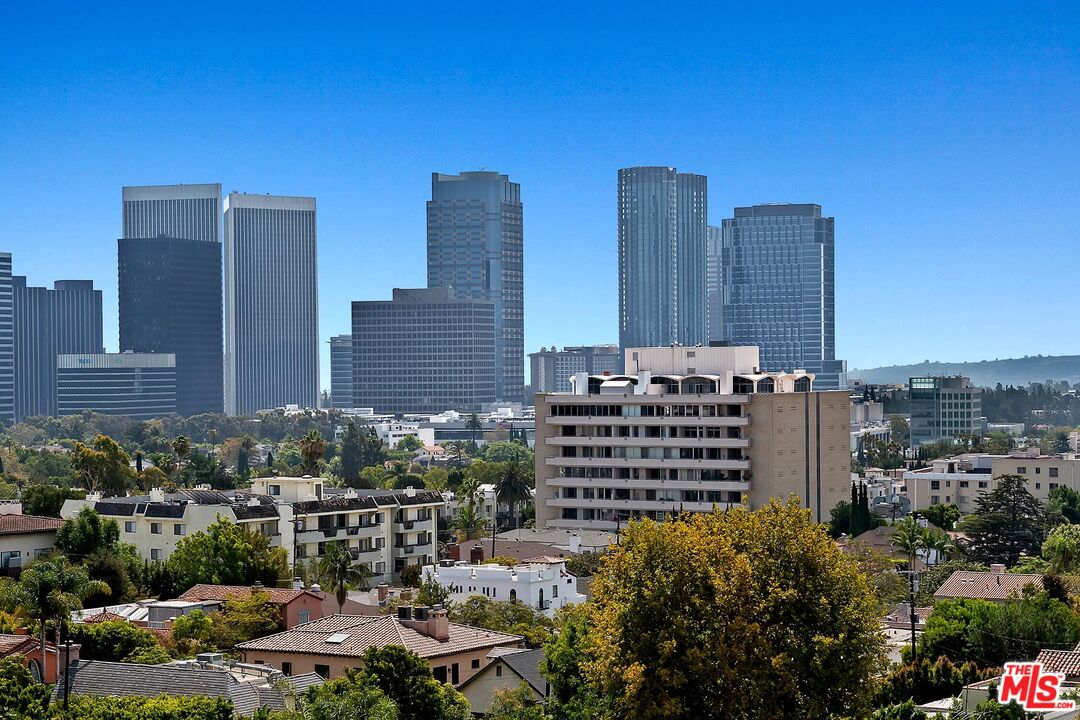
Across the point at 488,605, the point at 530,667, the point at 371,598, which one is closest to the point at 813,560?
the point at 530,667

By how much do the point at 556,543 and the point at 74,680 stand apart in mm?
66933

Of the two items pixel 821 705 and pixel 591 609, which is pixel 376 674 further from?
pixel 821 705

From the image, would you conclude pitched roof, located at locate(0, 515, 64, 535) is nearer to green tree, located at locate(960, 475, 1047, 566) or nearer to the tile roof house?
the tile roof house

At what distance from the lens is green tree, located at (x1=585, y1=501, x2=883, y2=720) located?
50031mm

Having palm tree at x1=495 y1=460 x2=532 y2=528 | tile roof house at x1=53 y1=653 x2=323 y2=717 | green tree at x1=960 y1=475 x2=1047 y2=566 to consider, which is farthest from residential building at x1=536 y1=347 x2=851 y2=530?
tile roof house at x1=53 y1=653 x2=323 y2=717

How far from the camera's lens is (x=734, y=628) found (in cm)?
5012

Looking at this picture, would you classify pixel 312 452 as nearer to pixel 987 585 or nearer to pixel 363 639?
pixel 987 585

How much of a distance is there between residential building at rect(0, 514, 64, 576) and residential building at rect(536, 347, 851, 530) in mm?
46204

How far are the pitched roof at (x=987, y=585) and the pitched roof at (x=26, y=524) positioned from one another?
49557mm

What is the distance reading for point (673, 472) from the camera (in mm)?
129000

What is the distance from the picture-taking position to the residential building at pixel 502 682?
58.7 metres

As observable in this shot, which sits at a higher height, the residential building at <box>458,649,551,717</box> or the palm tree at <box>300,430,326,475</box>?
the palm tree at <box>300,430,326,475</box>

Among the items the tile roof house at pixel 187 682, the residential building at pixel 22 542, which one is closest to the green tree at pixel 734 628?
the tile roof house at pixel 187 682

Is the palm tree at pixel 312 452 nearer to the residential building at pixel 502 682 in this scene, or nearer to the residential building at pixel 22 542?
the residential building at pixel 22 542
